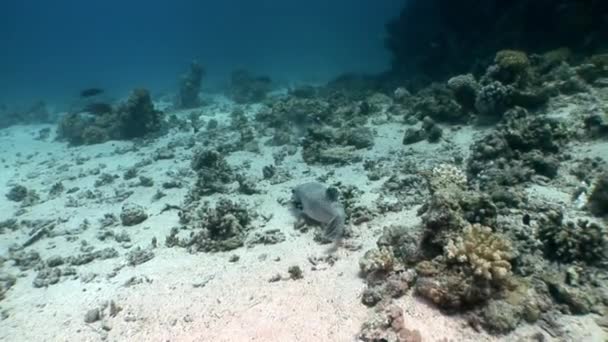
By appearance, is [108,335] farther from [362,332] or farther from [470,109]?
[470,109]

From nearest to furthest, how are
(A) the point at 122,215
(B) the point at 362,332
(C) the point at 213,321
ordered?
(B) the point at 362,332 < (C) the point at 213,321 < (A) the point at 122,215

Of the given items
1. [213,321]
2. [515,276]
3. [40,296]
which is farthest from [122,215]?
[515,276]

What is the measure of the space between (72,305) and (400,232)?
574 centimetres

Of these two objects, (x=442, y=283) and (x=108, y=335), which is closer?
(x=442, y=283)

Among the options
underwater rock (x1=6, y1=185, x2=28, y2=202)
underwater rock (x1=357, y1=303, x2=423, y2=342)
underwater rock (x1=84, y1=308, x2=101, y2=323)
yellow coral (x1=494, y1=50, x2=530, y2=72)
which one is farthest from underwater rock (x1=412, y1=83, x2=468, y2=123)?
underwater rock (x1=6, y1=185, x2=28, y2=202)

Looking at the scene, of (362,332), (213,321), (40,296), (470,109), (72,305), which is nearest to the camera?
(362,332)

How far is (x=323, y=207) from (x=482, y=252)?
11.4 feet

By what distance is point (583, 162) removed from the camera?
8.02 metres

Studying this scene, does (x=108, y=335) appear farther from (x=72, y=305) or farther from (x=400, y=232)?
(x=400, y=232)

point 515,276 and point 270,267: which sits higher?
point 515,276

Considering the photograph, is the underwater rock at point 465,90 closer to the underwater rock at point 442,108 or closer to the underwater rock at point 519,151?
the underwater rock at point 442,108

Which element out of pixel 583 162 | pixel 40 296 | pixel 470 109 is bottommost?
pixel 40 296

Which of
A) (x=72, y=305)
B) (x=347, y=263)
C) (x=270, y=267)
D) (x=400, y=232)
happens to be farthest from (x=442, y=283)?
(x=72, y=305)

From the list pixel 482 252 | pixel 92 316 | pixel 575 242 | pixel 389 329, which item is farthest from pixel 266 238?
pixel 575 242
